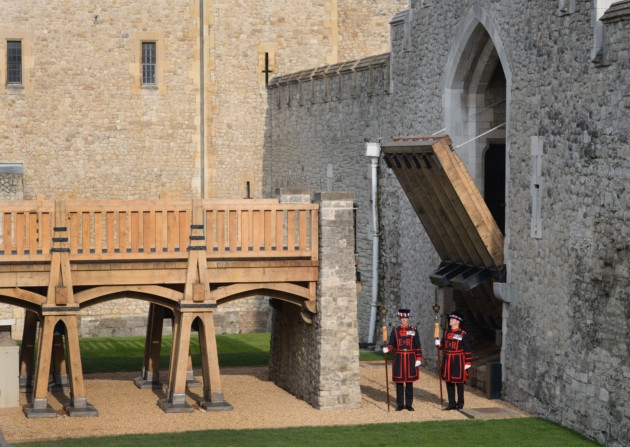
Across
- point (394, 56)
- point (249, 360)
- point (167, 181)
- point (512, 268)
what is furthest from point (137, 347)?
point (512, 268)

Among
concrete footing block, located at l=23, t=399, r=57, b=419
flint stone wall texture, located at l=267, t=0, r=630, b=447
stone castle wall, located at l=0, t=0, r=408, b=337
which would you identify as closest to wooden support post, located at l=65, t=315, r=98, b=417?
concrete footing block, located at l=23, t=399, r=57, b=419

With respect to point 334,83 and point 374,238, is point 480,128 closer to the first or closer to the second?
point 374,238

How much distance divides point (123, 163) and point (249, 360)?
24.3 feet

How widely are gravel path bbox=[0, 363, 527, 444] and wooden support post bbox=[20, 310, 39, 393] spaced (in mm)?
704

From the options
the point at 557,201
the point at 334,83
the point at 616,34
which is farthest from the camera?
the point at 334,83

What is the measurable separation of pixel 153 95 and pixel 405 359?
507 inches

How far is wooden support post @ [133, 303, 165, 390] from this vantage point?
18750 millimetres

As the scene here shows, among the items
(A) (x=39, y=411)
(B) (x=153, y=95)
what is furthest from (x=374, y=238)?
(A) (x=39, y=411)

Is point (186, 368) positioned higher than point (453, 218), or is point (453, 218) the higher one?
point (453, 218)

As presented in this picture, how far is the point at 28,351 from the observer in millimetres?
18875

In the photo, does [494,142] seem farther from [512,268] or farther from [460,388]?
[460,388]

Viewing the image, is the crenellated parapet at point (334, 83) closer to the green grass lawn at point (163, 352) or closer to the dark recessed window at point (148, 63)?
the dark recessed window at point (148, 63)

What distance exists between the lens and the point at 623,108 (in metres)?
14.2

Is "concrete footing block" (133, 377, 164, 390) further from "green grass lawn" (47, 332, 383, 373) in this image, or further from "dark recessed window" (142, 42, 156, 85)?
"dark recessed window" (142, 42, 156, 85)
